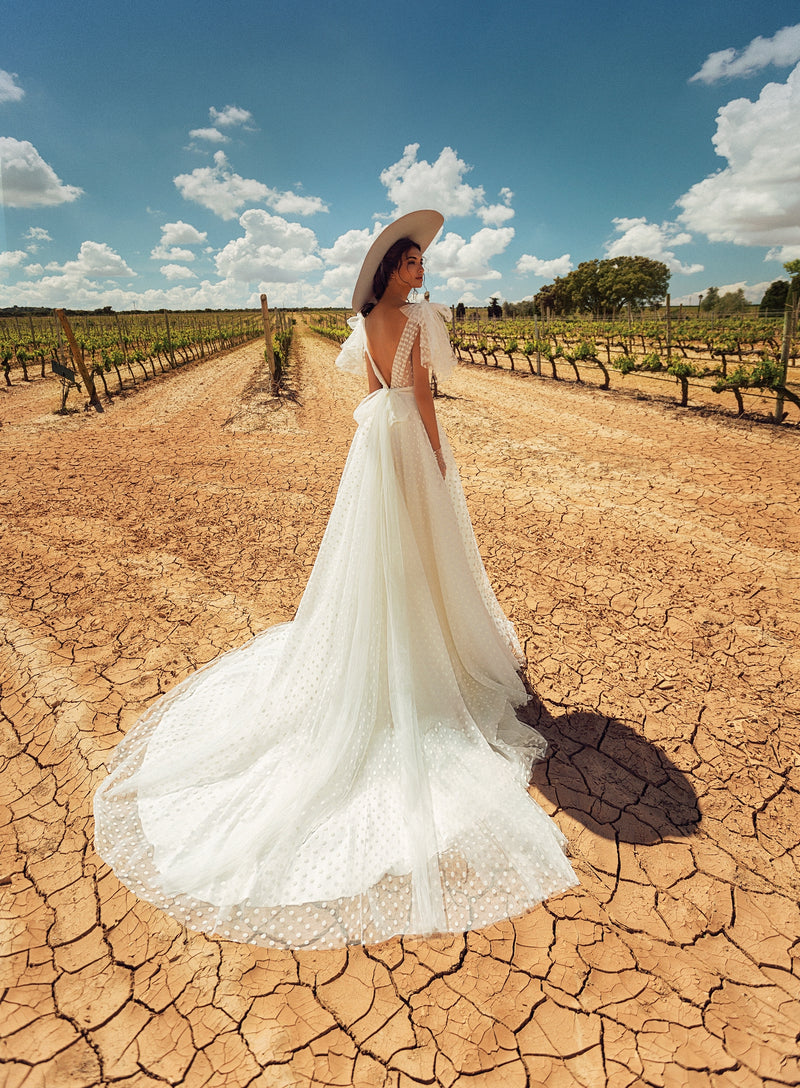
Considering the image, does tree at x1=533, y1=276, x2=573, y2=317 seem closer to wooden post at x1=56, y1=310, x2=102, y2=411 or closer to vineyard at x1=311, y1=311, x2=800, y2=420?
vineyard at x1=311, y1=311, x2=800, y2=420

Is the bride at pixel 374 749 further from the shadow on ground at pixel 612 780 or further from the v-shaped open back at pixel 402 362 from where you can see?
the shadow on ground at pixel 612 780

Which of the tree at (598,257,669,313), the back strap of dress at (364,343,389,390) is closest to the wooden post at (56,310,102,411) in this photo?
the back strap of dress at (364,343,389,390)

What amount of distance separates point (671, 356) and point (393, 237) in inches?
520

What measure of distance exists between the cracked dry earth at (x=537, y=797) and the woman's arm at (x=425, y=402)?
1.28 metres

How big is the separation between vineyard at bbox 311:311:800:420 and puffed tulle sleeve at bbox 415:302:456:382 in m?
7.09

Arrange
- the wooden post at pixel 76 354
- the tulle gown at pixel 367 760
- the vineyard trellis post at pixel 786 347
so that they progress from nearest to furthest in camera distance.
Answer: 1. the tulle gown at pixel 367 760
2. the vineyard trellis post at pixel 786 347
3. the wooden post at pixel 76 354

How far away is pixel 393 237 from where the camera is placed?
5.70ft

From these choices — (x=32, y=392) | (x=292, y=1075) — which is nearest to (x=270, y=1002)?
(x=292, y=1075)

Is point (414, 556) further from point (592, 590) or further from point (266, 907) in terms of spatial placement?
point (592, 590)

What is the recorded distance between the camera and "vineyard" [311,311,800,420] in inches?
299

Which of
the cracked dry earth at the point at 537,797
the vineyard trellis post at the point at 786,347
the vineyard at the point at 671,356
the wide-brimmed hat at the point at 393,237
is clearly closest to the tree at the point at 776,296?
the vineyard at the point at 671,356

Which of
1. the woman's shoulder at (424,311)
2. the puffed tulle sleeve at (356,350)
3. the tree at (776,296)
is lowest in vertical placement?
the puffed tulle sleeve at (356,350)

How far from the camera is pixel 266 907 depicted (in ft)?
4.72

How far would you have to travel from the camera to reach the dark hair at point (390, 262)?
1.72m
